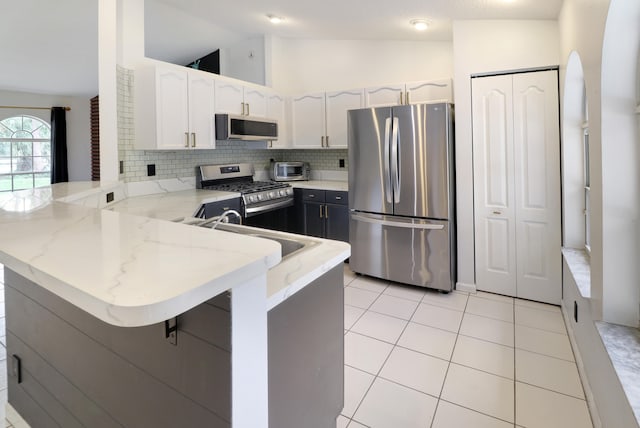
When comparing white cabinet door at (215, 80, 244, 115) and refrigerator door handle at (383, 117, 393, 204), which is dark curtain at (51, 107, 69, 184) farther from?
refrigerator door handle at (383, 117, 393, 204)

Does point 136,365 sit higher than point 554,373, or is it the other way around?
point 136,365

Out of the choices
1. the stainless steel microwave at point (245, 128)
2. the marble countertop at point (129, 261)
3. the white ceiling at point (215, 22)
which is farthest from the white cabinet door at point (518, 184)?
the marble countertop at point (129, 261)

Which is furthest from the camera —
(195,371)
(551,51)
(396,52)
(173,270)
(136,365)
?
(396,52)

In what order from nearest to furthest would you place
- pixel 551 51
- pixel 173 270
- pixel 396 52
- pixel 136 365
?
1. pixel 173 270
2. pixel 136 365
3. pixel 551 51
4. pixel 396 52

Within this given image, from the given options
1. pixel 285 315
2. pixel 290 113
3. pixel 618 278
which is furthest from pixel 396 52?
pixel 285 315

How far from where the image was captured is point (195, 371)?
0.88 m

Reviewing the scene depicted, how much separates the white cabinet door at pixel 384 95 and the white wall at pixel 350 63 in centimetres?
38

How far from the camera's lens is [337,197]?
3.99 meters

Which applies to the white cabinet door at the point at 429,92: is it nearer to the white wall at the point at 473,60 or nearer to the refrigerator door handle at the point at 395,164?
the white wall at the point at 473,60

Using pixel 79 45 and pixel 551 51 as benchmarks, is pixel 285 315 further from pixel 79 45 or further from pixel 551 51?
pixel 79 45

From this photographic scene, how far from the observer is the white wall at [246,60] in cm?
452

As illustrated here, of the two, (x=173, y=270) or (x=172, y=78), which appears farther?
(x=172, y=78)

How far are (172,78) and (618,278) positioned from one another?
337 cm

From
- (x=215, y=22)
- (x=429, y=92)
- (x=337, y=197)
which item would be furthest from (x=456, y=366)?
(x=215, y=22)
